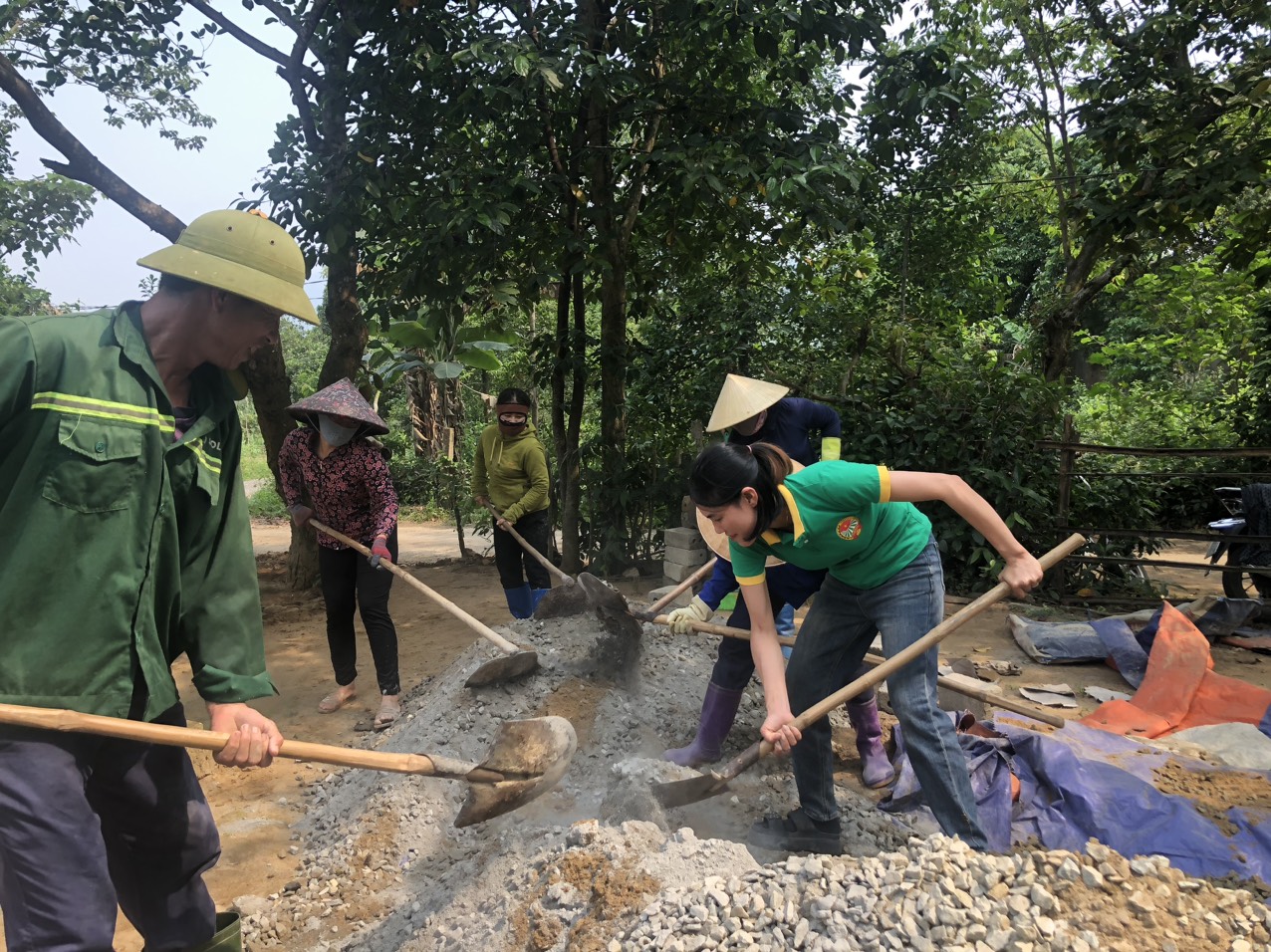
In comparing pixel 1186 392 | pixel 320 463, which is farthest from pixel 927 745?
pixel 1186 392

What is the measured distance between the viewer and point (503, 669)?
3.69 meters

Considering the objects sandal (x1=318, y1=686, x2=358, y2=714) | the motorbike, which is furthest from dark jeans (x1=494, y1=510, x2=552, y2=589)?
the motorbike

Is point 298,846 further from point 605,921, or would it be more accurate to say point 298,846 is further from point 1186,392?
point 1186,392

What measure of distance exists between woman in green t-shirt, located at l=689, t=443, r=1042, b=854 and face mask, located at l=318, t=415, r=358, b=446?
7.00ft

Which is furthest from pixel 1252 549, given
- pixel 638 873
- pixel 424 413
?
pixel 424 413

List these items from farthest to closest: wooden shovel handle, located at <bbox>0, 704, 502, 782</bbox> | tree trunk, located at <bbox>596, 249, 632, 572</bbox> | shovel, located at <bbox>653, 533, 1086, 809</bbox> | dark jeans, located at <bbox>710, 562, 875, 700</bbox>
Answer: tree trunk, located at <bbox>596, 249, 632, 572</bbox>
dark jeans, located at <bbox>710, 562, 875, 700</bbox>
shovel, located at <bbox>653, 533, 1086, 809</bbox>
wooden shovel handle, located at <bbox>0, 704, 502, 782</bbox>

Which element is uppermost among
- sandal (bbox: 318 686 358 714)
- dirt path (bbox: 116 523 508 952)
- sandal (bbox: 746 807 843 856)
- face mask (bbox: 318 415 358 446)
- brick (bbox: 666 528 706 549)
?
face mask (bbox: 318 415 358 446)

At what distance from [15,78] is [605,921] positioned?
633cm

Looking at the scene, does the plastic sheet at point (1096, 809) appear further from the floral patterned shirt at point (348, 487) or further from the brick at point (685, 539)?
the brick at point (685, 539)

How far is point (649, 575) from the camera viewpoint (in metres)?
7.26

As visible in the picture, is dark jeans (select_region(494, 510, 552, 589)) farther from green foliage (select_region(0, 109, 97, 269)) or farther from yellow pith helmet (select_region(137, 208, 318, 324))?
green foliage (select_region(0, 109, 97, 269))

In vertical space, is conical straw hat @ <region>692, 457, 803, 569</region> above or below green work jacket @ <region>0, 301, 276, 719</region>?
below

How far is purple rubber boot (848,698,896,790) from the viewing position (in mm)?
3160

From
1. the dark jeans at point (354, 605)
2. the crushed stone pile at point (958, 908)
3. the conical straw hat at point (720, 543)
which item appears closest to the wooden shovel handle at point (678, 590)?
the conical straw hat at point (720, 543)
